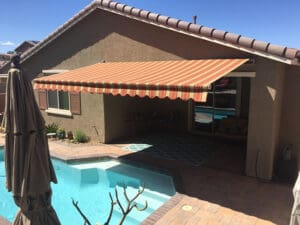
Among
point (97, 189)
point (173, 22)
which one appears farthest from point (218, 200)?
point (173, 22)

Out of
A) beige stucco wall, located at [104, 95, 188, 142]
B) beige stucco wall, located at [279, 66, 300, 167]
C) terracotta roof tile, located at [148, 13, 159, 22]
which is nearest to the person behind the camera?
beige stucco wall, located at [279, 66, 300, 167]

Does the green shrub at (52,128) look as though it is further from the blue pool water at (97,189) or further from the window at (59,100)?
the blue pool water at (97,189)

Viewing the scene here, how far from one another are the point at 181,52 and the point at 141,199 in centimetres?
1078

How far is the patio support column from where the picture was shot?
14816 millimetres

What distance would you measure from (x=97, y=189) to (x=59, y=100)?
44.5 feet

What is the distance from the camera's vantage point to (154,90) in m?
12.8

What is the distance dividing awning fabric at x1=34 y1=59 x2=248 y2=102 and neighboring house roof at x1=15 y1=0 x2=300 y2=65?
108 cm

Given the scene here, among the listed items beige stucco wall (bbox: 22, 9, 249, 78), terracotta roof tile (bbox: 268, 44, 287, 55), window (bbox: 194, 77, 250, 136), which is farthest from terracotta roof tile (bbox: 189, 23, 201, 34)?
window (bbox: 194, 77, 250, 136)

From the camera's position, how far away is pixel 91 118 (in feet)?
78.5

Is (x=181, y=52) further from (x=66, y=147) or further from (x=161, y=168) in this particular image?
(x=66, y=147)

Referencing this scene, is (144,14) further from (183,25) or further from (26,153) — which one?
(26,153)

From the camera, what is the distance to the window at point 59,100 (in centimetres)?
2623

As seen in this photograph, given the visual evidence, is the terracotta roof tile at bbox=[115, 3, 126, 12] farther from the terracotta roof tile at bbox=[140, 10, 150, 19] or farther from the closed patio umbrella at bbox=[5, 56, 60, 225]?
the closed patio umbrella at bbox=[5, 56, 60, 225]

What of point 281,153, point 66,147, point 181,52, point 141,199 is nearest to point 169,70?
point 181,52
